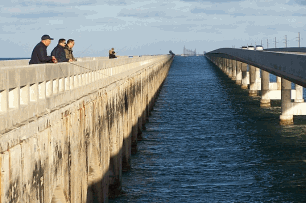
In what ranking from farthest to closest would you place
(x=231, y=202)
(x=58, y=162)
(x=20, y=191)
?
(x=231, y=202) → (x=58, y=162) → (x=20, y=191)

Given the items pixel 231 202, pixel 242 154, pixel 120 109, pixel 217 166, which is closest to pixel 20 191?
pixel 231 202

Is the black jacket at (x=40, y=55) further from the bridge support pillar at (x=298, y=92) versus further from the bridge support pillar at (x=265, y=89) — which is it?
the bridge support pillar at (x=265, y=89)

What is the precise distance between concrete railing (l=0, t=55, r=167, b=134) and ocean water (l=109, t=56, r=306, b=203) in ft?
20.0

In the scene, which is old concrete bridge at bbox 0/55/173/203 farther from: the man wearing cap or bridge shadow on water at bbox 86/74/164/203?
the man wearing cap

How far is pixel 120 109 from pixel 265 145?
9521mm

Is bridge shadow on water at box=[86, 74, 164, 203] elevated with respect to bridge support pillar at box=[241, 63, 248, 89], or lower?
lower

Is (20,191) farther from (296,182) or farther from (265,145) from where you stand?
(265,145)

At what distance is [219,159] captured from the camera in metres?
23.9

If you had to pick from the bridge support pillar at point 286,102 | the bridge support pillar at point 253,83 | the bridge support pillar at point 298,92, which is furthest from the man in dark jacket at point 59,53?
the bridge support pillar at point 253,83

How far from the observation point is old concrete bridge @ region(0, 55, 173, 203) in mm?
7500

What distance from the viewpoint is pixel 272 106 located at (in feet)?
140

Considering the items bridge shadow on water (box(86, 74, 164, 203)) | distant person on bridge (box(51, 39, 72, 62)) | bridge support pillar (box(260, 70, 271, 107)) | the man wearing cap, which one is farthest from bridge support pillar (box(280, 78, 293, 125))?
the man wearing cap

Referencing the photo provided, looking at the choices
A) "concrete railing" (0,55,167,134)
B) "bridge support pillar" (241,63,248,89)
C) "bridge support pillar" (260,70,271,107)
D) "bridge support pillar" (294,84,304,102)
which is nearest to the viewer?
"concrete railing" (0,55,167,134)

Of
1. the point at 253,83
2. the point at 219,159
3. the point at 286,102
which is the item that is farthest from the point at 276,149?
the point at 253,83
